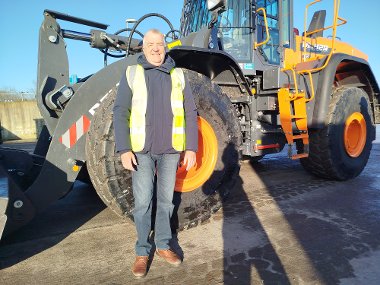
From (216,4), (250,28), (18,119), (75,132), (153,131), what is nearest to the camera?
(153,131)

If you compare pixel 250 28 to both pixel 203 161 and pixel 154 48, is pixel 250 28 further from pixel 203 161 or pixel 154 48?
pixel 154 48

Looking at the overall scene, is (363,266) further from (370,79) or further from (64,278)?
(370,79)

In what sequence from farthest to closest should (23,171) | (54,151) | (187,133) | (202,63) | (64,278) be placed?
1. (202,63)
2. (23,171)
3. (54,151)
4. (187,133)
5. (64,278)

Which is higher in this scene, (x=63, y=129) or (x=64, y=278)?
(x=63, y=129)

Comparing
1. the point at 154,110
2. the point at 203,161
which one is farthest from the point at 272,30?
the point at 154,110

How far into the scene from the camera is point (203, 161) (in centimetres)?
311

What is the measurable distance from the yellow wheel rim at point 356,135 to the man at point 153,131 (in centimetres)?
364

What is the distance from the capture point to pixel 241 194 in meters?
4.16

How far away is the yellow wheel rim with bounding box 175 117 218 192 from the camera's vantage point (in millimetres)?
2965

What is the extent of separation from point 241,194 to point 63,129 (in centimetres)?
251

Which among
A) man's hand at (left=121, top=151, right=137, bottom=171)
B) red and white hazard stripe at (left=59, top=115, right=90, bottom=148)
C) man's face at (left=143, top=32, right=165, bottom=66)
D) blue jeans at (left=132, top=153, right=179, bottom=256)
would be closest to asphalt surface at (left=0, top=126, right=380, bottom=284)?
blue jeans at (left=132, top=153, right=179, bottom=256)

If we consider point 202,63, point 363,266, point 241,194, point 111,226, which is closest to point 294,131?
point 241,194

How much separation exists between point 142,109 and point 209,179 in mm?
1159

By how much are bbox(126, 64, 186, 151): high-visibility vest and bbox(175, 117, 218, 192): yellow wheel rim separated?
2.07 feet
